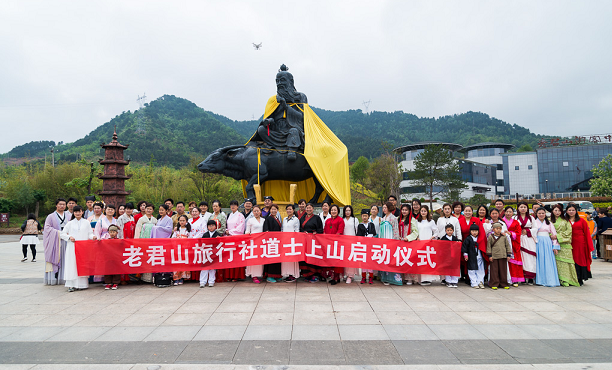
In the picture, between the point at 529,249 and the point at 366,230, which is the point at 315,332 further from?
the point at 529,249

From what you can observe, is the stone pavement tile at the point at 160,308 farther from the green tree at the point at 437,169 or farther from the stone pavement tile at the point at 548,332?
the green tree at the point at 437,169

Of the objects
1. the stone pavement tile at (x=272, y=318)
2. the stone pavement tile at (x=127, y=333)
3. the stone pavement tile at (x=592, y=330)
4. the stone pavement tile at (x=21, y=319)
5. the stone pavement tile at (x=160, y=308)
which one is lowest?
the stone pavement tile at (x=592, y=330)

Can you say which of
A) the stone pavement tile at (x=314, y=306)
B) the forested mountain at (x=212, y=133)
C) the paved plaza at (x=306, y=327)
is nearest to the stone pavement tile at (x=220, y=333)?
the paved plaza at (x=306, y=327)

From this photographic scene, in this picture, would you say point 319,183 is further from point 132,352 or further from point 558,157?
point 558,157

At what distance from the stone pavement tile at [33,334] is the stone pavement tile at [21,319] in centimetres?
24

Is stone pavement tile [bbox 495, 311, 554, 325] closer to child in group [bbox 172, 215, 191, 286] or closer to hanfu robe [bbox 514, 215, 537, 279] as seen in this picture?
hanfu robe [bbox 514, 215, 537, 279]

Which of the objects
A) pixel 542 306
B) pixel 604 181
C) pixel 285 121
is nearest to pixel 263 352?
pixel 542 306

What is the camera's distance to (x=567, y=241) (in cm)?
636

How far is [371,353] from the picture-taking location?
3453mm

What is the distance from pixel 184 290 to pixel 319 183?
5179 millimetres

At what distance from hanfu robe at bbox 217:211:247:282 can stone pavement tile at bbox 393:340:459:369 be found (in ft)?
12.5

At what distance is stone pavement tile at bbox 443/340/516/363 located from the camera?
10.8ft

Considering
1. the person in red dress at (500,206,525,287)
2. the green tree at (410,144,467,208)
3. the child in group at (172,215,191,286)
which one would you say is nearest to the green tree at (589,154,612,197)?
the green tree at (410,144,467,208)

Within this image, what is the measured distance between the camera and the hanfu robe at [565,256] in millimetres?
6375
